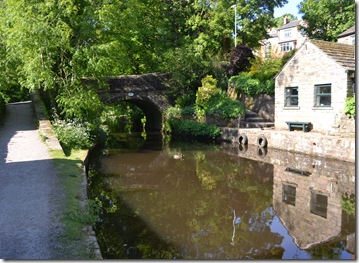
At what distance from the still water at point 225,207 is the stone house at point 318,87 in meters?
2.44

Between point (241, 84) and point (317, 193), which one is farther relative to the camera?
point (241, 84)

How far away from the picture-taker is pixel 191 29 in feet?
85.6

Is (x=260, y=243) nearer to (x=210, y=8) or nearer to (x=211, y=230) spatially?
(x=211, y=230)

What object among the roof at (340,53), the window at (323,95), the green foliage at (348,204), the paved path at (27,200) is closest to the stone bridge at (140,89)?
the paved path at (27,200)

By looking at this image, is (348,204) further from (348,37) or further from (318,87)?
(348,37)

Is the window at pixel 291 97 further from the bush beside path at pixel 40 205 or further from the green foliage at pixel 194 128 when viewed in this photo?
the bush beside path at pixel 40 205

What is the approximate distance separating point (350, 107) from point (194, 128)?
371 inches

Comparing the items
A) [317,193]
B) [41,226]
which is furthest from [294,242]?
[41,226]

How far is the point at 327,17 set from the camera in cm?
2872

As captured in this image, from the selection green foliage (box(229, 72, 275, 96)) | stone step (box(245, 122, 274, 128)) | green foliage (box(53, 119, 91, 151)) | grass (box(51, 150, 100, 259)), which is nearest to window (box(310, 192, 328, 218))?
grass (box(51, 150, 100, 259))

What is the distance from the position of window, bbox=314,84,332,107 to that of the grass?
10.7 metres

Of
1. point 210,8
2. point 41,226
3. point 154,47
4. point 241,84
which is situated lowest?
point 41,226

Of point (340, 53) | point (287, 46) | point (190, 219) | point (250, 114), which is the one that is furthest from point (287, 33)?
point (190, 219)

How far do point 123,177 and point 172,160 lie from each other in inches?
133
